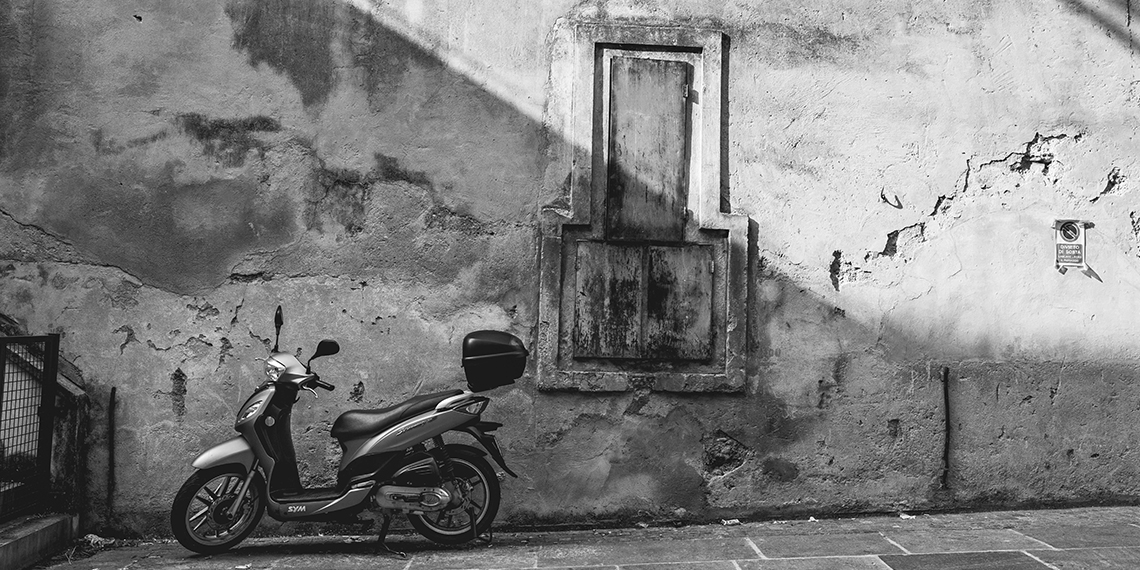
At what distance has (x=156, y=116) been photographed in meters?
5.58

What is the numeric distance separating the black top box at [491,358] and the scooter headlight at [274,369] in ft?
3.17

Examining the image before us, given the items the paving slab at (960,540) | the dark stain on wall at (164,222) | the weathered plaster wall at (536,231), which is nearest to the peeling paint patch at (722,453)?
the weathered plaster wall at (536,231)

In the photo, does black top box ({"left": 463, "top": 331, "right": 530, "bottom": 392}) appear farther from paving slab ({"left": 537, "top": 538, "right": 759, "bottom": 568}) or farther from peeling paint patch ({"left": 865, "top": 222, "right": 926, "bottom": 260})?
peeling paint patch ({"left": 865, "top": 222, "right": 926, "bottom": 260})

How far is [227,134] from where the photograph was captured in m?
5.60

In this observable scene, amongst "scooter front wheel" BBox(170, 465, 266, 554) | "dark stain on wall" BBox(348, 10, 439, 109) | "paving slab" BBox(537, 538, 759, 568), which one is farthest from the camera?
"dark stain on wall" BBox(348, 10, 439, 109)

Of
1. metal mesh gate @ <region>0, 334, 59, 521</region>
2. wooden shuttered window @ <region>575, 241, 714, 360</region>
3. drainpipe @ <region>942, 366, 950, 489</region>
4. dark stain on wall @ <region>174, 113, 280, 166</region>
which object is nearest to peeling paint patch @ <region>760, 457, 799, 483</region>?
wooden shuttered window @ <region>575, 241, 714, 360</region>

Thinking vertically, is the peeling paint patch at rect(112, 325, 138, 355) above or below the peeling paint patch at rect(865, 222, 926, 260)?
below

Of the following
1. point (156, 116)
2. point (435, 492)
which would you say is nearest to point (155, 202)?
point (156, 116)

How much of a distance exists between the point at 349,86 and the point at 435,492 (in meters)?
2.44

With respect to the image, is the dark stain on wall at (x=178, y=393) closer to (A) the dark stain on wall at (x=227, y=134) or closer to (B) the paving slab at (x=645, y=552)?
(A) the dark stain on wall at (x=227, y=134)

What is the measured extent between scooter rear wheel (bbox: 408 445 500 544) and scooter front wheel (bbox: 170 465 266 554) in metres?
0.84

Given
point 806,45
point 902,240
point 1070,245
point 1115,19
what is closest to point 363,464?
point 902,240

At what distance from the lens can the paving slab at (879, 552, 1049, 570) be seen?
4.52 m

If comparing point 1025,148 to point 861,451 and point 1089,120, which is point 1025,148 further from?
point 861,451
